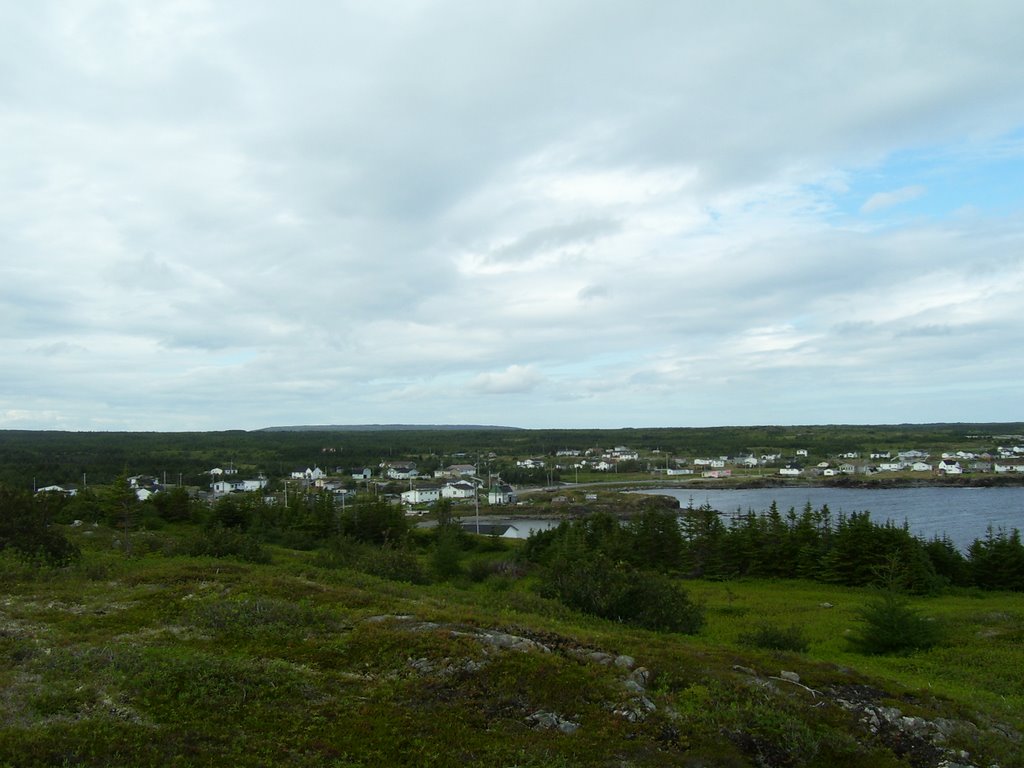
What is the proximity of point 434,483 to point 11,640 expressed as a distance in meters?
101

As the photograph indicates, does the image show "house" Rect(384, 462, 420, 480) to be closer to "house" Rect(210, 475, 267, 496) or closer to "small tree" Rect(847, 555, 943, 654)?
"house" Rect(210, 475, 267, 496)

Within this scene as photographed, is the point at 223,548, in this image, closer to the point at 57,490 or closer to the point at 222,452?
the point at 57,490

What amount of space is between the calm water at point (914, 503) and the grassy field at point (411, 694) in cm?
4569

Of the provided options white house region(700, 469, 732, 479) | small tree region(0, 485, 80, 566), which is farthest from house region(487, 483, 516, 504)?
small tree region(0, 485, 80, 566)

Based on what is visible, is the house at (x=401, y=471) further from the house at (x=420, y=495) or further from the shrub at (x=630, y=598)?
the shrub at (x=630, y=598)

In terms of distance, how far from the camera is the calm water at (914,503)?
63.0 metres

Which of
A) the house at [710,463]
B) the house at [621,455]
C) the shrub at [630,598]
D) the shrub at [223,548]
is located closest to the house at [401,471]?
the house at [621,455]

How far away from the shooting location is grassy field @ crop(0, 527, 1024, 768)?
7.43 meters

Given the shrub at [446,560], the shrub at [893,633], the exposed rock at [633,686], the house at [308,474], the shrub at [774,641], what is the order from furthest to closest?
the house at [308,474], the shrub at [446,560], the shrub at [893,633], the shrub at [774,641], the exposed rock at [633,686]

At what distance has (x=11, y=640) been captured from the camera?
34.2 feet

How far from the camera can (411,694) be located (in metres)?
8.84

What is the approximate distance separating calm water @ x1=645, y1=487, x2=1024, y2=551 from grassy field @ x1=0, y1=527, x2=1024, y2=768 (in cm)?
4569

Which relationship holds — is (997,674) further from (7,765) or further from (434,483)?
(434,483)

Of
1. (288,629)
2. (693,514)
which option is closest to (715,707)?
(288,629)
